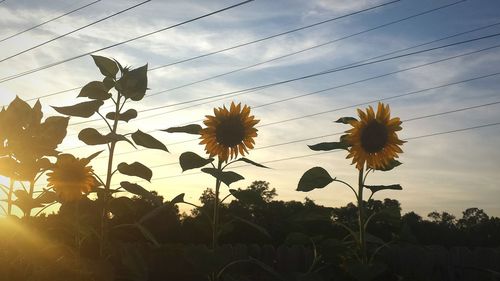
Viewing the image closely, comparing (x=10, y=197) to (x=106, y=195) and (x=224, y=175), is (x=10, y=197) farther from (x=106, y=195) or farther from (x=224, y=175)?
(x=224, y=175)

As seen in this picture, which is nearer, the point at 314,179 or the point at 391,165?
the point at 314,179

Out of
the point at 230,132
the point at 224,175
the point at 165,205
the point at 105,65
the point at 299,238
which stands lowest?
the point at 299,238

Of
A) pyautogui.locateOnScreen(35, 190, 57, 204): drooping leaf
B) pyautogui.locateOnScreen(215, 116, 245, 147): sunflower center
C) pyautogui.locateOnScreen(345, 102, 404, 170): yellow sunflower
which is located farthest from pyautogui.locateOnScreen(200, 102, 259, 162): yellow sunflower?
pyautogui.locateOnScreen(35, 190, 57, 204): drooping leaf

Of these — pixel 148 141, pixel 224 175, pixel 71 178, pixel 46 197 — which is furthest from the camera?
pixel 46 197

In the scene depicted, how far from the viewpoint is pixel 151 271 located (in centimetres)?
414

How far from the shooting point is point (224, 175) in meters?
2.37

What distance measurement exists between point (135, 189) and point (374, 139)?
3.59ft

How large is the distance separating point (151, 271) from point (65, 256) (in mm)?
1543

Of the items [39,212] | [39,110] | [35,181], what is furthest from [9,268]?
[39,110]

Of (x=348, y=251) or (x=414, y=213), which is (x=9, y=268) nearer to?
(x=348, y=251)

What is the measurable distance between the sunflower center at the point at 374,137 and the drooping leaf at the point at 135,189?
3.25ft

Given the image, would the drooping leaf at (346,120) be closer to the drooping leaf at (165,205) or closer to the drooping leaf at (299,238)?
the drooping leaf at (299,238)

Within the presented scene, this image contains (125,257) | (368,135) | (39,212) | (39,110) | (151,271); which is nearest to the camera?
(125,257)

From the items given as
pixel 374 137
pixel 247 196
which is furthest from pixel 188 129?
pixel 374 137
